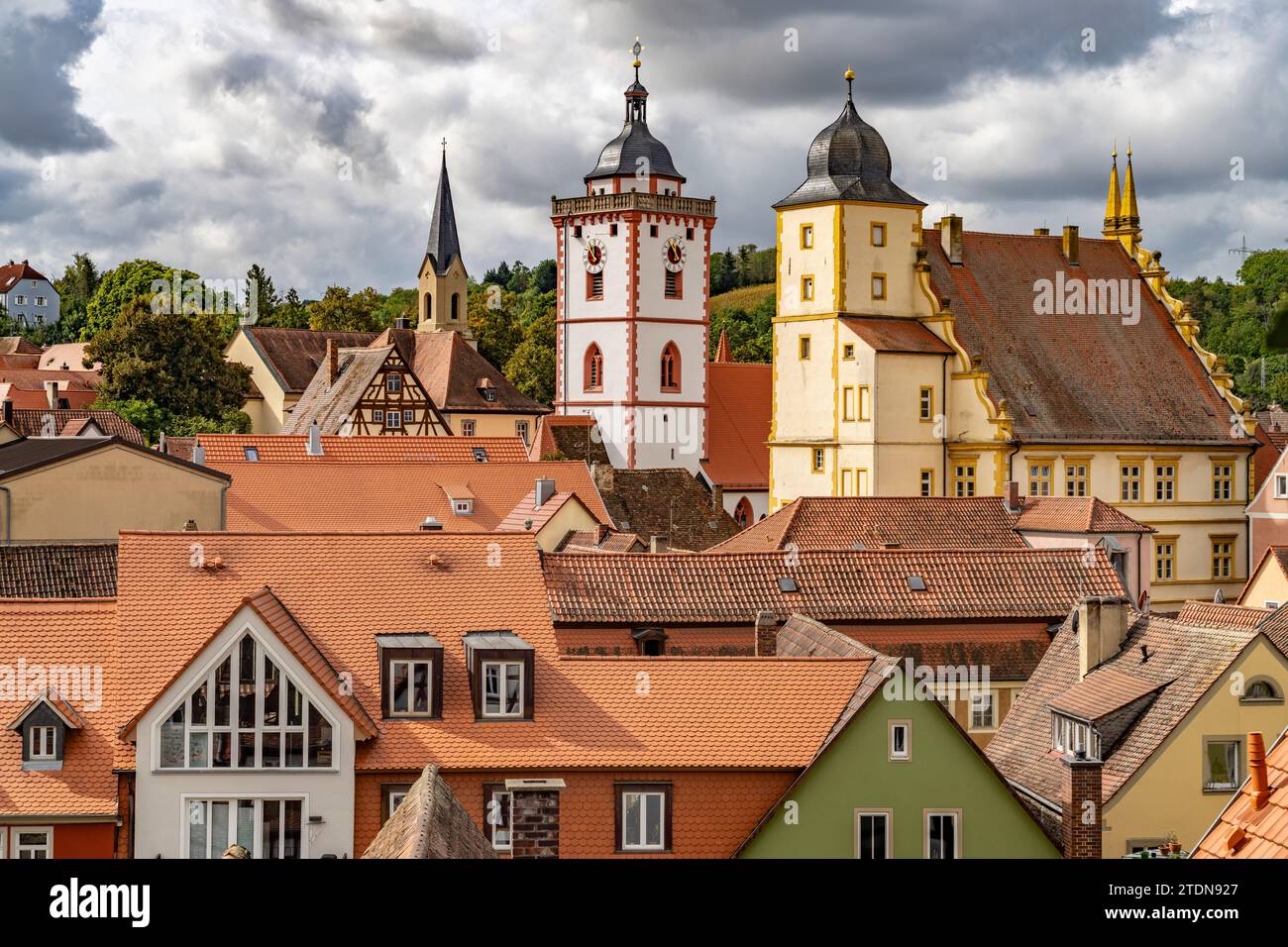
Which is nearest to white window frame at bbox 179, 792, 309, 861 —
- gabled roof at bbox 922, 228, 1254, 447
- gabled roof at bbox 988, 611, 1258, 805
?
gabled roof at bbox 988, 611, 1258, 805

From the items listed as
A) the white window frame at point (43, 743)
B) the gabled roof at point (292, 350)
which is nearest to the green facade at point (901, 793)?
the white window frame at point (43, 743)

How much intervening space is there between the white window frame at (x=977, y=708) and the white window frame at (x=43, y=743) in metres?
18.0

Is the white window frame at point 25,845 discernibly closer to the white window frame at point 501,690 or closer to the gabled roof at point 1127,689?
the white window frame at point 501,690

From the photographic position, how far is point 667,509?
6688cm

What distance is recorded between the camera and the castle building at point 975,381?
65312mm

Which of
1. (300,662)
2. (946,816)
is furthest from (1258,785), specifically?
(300,662)

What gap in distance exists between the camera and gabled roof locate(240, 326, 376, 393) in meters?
114

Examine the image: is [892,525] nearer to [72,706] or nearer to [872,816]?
[872,816]

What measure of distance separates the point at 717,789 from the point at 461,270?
4193 inches

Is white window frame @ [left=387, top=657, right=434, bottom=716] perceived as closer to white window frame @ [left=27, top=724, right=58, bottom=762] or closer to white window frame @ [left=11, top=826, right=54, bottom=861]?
white window frame @ [left=27, top=724, right=58, bottom=762]

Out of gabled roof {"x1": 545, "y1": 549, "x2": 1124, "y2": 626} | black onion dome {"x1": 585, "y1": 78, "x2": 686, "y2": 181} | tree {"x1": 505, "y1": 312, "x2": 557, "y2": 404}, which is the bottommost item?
gabled roof {"x1": 545, "y1": 549, "x2": 1124, "y2": 626}

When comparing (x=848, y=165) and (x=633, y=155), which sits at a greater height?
(x=633, y=155)

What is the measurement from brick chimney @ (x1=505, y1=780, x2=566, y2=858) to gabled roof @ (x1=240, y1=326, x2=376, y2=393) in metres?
90.0

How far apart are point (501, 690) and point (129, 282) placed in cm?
11401
